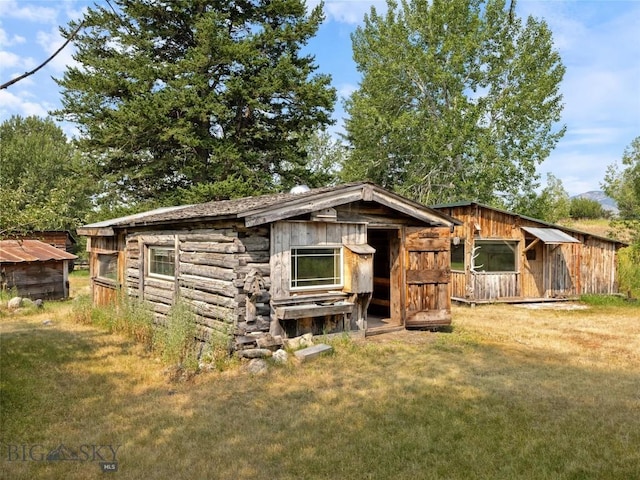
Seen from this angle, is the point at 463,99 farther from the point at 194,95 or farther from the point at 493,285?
the point at 194,95

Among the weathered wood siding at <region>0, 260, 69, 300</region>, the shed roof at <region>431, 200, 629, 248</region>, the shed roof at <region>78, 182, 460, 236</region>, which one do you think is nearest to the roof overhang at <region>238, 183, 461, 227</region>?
the shed roof at <region>78, 182, 460, 236</region>

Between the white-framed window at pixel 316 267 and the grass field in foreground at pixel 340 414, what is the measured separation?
1.29 metres

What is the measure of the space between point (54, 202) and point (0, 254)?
1129 centimetres

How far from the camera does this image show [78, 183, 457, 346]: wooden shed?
27.7 ft

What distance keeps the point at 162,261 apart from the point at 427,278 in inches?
260

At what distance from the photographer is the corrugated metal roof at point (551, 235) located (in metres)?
16.1

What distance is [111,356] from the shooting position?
872 centimetres

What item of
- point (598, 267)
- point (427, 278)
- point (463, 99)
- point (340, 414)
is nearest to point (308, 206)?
point (427, 278)

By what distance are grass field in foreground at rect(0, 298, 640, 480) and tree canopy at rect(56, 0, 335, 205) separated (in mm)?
13570

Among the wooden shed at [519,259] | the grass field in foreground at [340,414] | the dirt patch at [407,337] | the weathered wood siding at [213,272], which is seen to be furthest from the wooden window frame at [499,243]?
the weathered wood siding at [213,272]

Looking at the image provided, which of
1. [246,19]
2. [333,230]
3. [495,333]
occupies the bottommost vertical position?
[495,333]

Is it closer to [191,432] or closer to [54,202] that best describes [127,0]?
[54,202]

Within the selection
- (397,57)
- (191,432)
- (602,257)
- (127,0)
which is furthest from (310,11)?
(191,432)

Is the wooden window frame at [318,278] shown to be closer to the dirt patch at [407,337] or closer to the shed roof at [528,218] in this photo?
the dirt patch at [407,337]
